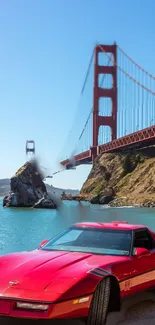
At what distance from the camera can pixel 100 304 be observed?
457cm

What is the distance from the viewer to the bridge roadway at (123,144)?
71750mm

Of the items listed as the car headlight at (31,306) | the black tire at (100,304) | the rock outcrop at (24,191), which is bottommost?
the rock outcrop at (24,191)

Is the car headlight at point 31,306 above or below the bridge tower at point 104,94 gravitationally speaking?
below

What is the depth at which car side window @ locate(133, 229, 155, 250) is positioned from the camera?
5864 mm

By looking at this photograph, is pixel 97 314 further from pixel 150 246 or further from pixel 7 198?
pixel 7 198

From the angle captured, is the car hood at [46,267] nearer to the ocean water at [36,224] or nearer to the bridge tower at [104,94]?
the ocean water at [36,224]

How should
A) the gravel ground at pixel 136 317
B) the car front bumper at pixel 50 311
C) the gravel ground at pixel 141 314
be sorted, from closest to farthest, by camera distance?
the car front bumper at pixel 50 311, the gravel ground at pixel 136 317, the gravel ground at pixel 141 314

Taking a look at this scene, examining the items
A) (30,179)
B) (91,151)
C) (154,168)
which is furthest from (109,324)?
(91,151)

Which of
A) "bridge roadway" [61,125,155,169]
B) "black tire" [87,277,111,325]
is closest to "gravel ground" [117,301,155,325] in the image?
"black tire" [87,277,111,325]

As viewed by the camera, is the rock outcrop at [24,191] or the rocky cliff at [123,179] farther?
the rocky cliff at [123,179]

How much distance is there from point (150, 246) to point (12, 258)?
1.88 metres

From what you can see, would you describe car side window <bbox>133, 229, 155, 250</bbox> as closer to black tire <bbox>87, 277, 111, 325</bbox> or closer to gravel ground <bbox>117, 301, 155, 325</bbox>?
gravel ground <bbox>117, 301, 155, 325</bbox>

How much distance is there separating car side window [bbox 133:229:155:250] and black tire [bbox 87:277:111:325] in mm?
1128

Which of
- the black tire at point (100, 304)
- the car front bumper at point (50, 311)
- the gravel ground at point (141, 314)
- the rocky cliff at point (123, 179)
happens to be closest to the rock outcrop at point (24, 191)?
the rocky cliff at point (123, 179)
